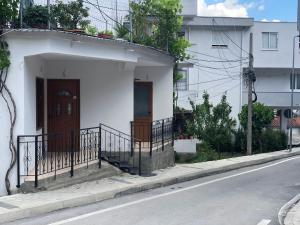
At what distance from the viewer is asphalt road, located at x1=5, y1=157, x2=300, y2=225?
9.33m

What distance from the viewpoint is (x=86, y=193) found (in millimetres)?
11445

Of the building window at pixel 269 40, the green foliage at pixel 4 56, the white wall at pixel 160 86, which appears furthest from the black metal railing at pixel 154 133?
the building window at pixel 269 40

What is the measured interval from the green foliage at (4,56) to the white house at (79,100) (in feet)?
0.47

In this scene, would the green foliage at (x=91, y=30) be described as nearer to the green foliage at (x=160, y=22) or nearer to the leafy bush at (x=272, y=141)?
the green foliage at (x=160, y=22)

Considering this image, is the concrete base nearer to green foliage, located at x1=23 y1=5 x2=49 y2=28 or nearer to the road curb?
the road curb

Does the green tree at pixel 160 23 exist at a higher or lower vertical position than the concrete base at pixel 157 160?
higher

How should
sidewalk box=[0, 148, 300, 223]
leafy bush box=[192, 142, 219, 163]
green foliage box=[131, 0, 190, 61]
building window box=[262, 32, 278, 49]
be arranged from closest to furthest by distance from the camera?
sidewalk box=[0, 148, 300, 223] → green foliage box=[131, 0, 190, 61] → leafy bush box=[192, 142, 219, 163] → building window box=[262, 32, 278, 49]

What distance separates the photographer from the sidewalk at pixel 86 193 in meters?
9.74

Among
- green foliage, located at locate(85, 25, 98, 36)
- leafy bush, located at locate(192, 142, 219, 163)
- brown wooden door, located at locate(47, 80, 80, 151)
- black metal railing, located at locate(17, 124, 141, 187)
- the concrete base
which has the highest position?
green foliage, located at locate(85, 25, 98, 36)

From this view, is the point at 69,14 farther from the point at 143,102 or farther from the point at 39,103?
the point at 143,102

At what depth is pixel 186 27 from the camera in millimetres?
35500

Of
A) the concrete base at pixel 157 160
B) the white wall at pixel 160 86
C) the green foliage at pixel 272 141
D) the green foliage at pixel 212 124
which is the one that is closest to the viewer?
the concrete base at pixel 157 160

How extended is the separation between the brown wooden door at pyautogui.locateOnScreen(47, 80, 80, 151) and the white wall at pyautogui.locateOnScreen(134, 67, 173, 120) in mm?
3423

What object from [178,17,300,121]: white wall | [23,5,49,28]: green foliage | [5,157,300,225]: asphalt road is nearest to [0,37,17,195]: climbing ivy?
[23,5,49,28]: green foliage
